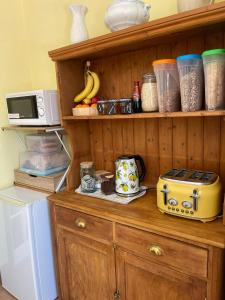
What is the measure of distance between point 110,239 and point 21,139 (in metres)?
1.28

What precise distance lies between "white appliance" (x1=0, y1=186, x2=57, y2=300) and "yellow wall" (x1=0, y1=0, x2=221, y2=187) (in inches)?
14.8

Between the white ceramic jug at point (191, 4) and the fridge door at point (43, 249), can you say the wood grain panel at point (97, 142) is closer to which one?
the fridge door at point (43, 249)

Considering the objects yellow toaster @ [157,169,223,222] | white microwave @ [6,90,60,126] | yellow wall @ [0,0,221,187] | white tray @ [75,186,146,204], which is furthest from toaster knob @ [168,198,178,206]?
yellow wall @ [0,0,221,187]

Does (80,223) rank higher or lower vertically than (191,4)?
lower

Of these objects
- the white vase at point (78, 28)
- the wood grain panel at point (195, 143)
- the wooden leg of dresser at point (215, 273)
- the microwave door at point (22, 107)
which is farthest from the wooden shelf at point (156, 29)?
the wooden leg of dresser at point (215, 273)

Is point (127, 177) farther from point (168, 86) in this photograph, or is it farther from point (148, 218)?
point (168, 86)

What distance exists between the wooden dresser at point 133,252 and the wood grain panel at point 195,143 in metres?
0.32

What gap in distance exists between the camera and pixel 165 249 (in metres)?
1.14

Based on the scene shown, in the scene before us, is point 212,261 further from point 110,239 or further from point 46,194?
point 46,194

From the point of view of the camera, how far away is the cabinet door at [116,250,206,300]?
3.62ft

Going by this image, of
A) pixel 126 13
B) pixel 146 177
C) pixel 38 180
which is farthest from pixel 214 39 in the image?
pixel 38 180

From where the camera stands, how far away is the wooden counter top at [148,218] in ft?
3.44

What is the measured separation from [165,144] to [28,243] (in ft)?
3.66

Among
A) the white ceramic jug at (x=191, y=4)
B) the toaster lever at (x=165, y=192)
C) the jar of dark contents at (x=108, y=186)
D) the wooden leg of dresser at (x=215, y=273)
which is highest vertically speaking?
the white ceramic jug at (x=191, y=4)
